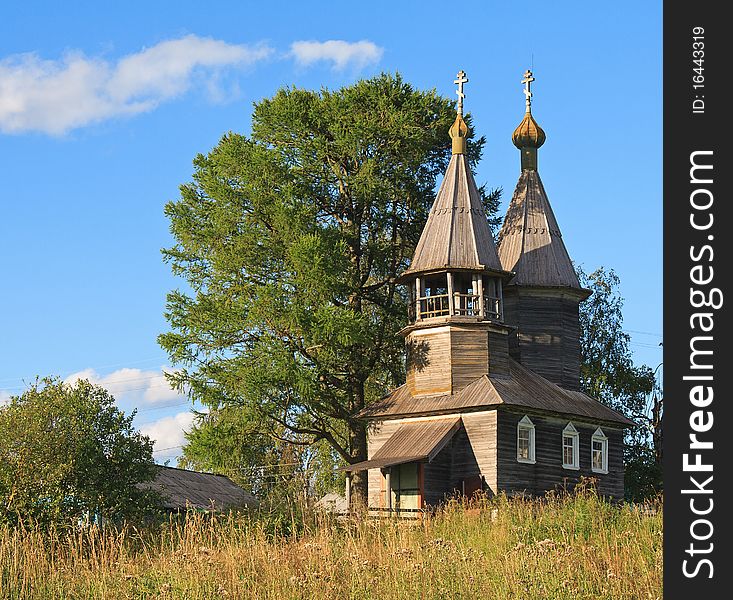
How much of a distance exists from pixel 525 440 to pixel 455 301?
5.26 meters

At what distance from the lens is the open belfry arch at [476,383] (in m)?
34.0

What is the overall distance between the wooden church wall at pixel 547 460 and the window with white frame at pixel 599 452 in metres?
0.19

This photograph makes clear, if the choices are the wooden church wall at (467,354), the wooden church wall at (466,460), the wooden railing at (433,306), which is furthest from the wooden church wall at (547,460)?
the wooden railing at (433,306)

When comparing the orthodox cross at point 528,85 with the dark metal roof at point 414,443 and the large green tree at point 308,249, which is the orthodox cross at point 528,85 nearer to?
the large green tree at point 308,249

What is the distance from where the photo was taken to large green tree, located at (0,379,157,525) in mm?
22609

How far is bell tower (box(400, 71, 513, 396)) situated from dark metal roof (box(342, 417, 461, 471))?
1346mm

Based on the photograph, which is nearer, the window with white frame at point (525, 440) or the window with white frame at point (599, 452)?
the window with white frame at point (525, 440)

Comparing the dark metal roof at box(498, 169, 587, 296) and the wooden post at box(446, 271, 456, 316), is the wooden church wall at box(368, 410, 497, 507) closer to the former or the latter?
the wooden post at box(446, 271, 456, 316)

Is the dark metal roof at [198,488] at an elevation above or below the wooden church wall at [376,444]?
below

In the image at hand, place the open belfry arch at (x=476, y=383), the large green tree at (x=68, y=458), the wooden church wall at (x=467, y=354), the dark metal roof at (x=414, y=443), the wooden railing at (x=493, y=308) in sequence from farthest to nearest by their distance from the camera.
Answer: the wooden railing at (x=493, y=308), the wooden church wall at (x=467, y=354), the open belfry arch at (x=476, y=383), the dark metal roof at (x=414, y=443), the large green tree at (x=68, y=458)

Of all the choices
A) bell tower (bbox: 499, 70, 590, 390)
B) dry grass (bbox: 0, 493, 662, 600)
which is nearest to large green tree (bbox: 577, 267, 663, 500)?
bell tower (bbox: 499, 70, 590, 390)

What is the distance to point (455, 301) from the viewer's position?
3612 cm

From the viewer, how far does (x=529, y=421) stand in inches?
1379
